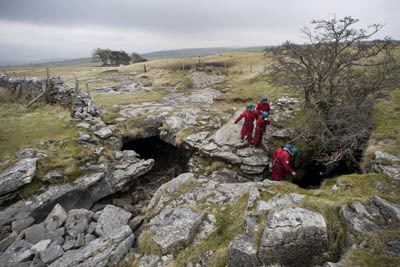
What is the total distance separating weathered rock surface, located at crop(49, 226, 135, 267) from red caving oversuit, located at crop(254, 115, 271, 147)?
26.2 ft

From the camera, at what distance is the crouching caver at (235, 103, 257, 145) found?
1259 cm

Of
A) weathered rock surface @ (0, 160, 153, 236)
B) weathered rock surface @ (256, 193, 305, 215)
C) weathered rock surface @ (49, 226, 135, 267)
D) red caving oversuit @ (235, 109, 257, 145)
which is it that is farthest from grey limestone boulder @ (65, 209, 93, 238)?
red caving oversuit @ (235, 109, 257, 145)

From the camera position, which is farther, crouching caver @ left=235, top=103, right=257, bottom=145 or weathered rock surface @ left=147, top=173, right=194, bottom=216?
crouching caver @ left=235, top=103, right=257, bottom=145

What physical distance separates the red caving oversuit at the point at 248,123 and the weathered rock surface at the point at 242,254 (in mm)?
8133

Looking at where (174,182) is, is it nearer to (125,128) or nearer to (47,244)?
(47,244)

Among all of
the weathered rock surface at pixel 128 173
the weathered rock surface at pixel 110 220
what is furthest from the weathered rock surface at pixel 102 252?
the weathered rock surface at pixel 128 173

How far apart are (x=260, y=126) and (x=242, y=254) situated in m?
8.36

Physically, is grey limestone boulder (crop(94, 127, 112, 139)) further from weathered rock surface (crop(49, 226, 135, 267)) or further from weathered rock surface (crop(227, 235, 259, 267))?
weathered rock surface (crop(227, 235, 259, 267))

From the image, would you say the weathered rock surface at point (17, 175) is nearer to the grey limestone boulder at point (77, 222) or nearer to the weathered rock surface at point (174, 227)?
the grey limestone boulder at point (77, 222)

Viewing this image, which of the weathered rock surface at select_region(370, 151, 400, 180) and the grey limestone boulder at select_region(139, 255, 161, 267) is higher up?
the weathered rock surface at select_region(370, 151, 400, 180)

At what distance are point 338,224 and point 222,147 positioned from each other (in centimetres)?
848

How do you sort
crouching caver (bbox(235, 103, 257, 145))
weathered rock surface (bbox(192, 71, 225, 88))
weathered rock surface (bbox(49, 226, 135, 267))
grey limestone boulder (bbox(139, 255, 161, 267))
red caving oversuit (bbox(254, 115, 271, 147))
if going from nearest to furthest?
grey limestone boulder (bbox(139, 255, 161, 267)) < weathered rock surface (bbox(49, 226, 135, 267)) < red caving oversuit (bbox(254, 115, 271, 147)) < crouching caver (bbox(235, 103, 257, 145)) < weathered rock surface (bbox(192, 71, 225, 88))

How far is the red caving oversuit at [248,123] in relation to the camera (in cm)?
1262

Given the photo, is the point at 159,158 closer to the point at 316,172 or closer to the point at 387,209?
the point at 316,172
